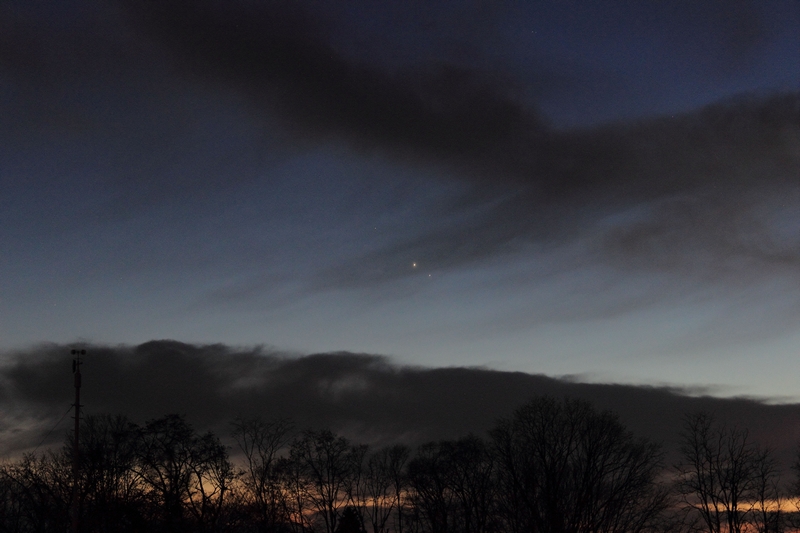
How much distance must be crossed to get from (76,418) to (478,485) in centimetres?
4969

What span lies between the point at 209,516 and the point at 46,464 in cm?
2055

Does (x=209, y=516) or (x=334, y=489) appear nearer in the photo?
(x=209, y=516)

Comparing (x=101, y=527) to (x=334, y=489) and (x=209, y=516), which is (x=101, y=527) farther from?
(x=334, y=489)

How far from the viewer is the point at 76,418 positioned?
2031 inches

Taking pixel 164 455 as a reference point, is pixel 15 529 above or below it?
below

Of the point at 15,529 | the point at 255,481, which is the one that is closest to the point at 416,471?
the point at 255,481

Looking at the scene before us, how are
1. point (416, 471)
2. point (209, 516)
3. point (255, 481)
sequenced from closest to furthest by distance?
point (209, 516)
point (255, 481)
point (416, 471)

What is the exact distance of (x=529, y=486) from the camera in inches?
3007

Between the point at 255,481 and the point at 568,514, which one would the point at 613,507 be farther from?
the point at 255,481

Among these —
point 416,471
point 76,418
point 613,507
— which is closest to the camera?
point 76,418

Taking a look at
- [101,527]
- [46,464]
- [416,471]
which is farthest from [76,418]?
[416,471]

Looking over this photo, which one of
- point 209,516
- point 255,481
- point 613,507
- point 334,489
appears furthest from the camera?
point 334,489

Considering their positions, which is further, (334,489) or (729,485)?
(334,489)

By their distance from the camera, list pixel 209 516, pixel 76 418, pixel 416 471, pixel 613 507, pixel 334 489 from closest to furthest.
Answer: pixel 76 418
pixel 613 507
pixel 209 516
pixel 334 489
pixel 416 471
